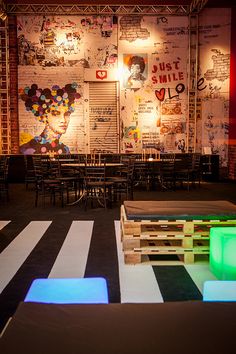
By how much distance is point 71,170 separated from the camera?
1020 centimetres

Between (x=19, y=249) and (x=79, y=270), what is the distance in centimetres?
117

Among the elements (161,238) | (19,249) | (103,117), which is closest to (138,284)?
(161,238)

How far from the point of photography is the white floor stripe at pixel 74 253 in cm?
399

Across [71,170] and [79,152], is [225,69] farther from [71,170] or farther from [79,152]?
[71,170]

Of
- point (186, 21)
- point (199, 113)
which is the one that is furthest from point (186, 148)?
point (186, 21)

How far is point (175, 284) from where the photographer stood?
3656 millimetres

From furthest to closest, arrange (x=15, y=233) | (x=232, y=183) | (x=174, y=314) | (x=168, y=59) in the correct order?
1. (x=168, y=59)
2. (x=232, y=183)
3. (x=15, y=233)
4. (x=174, y=314)

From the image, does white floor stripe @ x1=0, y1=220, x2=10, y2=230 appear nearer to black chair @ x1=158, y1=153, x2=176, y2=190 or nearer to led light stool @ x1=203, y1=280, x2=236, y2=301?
led light stool @ x1=203, y1=280, x2=236, y2=301

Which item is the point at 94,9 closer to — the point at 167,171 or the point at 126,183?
the point at 167,171

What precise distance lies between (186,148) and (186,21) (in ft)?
13.4

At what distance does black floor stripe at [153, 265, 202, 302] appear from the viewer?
3.36m

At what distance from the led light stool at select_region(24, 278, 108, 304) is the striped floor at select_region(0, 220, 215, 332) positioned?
0.95 metres

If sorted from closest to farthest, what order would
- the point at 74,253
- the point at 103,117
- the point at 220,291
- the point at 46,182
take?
the point at 220,291 → the point at 74,253 → the point at 46,182 → the point at 103,117

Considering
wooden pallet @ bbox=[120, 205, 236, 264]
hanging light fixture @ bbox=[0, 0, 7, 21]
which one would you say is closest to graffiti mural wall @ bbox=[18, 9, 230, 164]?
hanging light fixture @ bbox=[0, 0, 7, 21]
